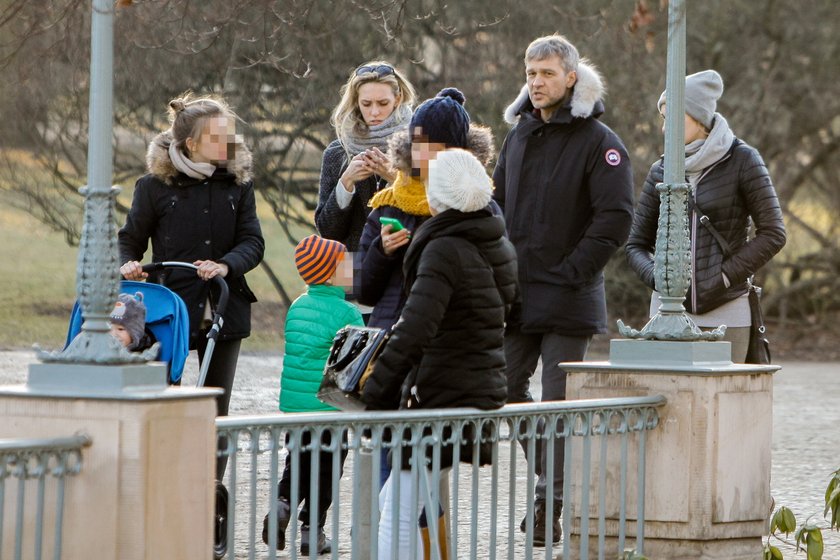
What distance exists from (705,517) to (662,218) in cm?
115

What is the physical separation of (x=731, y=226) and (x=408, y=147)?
2.01 metres

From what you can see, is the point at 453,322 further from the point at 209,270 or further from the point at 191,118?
the point at 191,118

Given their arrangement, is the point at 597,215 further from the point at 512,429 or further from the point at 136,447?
the point at 136,447

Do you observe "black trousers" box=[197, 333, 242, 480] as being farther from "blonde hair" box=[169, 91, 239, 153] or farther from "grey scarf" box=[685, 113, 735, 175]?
"grey scarf" box=[685, 113, 735, 175]

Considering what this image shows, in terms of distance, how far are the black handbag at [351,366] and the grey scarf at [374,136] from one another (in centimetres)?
160

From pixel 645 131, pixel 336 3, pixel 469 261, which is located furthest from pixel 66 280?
pixel 469 261

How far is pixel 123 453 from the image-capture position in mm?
4262

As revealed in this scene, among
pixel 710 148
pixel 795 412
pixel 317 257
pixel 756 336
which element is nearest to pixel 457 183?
pixel 317 257

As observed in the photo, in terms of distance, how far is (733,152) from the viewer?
7172mm

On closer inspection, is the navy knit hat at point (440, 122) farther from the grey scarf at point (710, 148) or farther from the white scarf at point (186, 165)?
the grey scarf at point (710, 148)

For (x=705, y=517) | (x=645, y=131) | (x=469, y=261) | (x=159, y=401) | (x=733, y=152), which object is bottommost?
(x=705, y=517)

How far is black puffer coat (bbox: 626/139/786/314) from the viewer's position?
7.14m

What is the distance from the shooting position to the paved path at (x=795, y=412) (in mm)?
8930

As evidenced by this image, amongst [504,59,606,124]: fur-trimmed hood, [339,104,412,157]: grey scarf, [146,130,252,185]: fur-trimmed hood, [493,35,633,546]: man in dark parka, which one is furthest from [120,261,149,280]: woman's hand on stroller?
[504,59,606,124]: fur-trimmed hood
